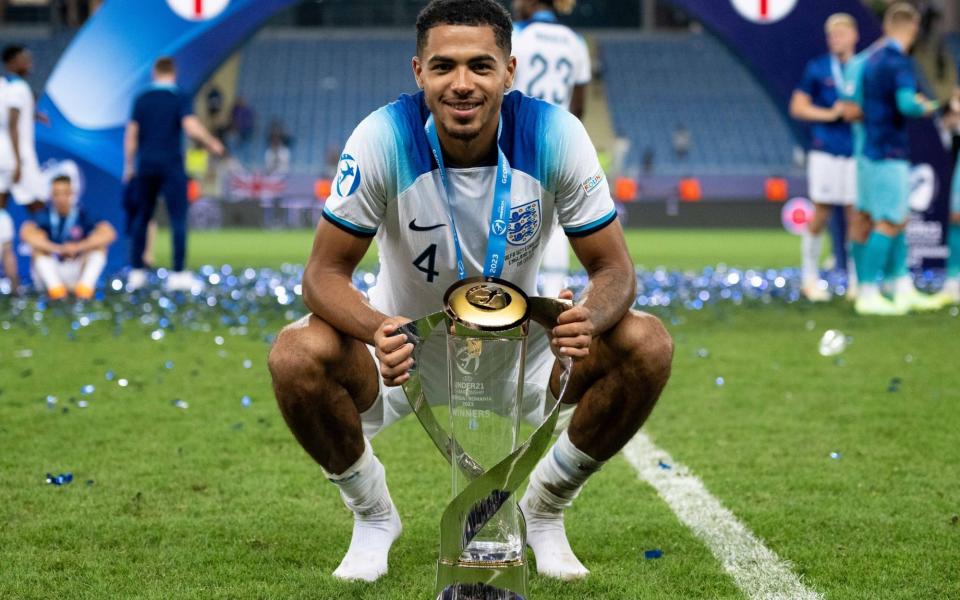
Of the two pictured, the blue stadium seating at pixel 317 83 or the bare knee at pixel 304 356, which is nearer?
the bare knee at pixel 304 356

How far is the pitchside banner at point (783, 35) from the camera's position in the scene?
1287cm

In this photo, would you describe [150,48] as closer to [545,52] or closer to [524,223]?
[545,52]

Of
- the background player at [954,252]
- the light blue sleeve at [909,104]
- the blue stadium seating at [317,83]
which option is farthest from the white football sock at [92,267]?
the blue stadium seating at [317,83]

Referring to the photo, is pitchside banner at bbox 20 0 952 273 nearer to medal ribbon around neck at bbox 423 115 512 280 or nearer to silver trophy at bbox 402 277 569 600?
medal ribbon around neck at bbox 423 115 512 280

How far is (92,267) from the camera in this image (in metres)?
11.7

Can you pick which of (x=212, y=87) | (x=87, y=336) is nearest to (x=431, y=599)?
(x=87, y=336)

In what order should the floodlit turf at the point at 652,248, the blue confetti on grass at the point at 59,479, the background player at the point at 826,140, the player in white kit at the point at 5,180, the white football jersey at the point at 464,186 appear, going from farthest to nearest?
the floodlit turf at the point at 652,248, the player in white kit at the point at 5,180, the background player at the point at 826,140, the blue confetti on grass at the point at 59,479, the white football jersey at the point at 464,186

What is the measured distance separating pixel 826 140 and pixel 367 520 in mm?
8608

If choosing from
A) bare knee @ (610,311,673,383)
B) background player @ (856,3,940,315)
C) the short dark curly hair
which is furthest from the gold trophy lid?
background player @ (856,3,940,315)

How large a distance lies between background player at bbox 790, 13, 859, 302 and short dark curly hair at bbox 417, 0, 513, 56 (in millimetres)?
8133

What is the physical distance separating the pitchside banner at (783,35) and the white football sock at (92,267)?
19.6ft

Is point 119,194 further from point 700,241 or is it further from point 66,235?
point 700,241

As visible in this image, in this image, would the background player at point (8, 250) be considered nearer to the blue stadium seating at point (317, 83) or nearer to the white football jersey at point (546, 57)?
the white football jersey at point (546, 57)

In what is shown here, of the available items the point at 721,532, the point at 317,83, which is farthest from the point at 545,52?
the point at 317,83
